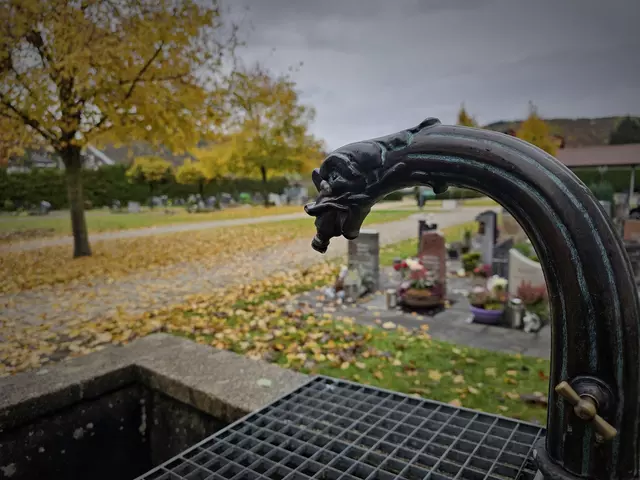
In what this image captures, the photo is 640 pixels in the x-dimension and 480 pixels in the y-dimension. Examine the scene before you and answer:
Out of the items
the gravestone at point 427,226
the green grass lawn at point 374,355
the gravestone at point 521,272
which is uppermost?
the gravestone at point 427,226

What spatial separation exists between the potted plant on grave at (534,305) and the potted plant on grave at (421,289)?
1.06 meters

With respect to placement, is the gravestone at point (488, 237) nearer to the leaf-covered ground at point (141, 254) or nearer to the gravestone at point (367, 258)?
the leaf-covered ground at point (141, 254)

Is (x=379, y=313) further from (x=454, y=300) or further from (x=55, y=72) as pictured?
(x=55, y=72)

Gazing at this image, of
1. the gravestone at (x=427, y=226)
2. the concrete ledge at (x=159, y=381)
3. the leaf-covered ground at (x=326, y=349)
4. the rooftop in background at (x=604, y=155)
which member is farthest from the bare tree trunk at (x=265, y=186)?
the concrete ledge at (x=159, y=381)

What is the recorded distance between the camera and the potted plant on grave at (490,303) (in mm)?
5508

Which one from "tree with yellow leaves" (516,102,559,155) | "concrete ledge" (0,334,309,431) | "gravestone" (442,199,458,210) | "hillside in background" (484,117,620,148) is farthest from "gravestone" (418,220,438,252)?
"tree with yellow leaves" (516,102,559,155)

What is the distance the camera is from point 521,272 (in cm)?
646

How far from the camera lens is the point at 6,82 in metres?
4.30

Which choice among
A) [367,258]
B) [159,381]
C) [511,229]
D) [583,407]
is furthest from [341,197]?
[511,229]

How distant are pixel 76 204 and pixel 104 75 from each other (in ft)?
8.10

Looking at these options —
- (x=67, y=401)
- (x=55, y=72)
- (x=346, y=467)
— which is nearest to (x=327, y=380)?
(x=346, y=467)

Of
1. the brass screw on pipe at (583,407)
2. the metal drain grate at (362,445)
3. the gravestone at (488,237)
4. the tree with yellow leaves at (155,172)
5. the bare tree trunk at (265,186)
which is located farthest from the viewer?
the bare tree trunk at (265,186)

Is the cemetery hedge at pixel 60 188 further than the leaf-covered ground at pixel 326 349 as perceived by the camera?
Yes

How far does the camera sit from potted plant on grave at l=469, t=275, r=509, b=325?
5.51m
